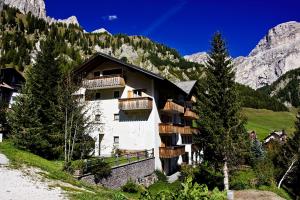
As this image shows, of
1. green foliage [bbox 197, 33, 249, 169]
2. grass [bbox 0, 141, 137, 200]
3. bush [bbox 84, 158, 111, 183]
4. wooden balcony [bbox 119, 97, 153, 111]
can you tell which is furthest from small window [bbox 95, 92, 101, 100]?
grass [bbox 0, 141, 137, 200]

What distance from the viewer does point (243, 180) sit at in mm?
40500

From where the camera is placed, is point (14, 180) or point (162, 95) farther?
point (162, 95)

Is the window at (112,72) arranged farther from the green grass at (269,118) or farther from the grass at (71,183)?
the green grass at (269,118)

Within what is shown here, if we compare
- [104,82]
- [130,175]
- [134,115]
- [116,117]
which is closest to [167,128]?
[134,115]

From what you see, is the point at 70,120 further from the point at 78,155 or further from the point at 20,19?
the point at 20,19

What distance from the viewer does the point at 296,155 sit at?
4388 centimetres

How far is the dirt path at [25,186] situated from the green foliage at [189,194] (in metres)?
Result: 9.31

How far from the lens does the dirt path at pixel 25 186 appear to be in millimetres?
14695

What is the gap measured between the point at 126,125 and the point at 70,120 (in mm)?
13334

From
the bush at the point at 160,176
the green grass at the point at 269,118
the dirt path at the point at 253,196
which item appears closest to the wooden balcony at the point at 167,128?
the bush at the point at 160,176

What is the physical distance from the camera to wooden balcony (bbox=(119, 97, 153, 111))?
3784 cm

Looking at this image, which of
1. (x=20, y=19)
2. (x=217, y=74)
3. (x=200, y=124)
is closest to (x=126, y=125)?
(x=200, y=124)

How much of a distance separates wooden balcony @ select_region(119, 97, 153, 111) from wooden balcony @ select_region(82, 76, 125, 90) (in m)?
2.08

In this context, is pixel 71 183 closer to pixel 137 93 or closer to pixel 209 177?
pixel 137 93
